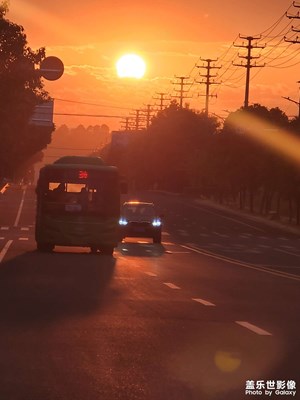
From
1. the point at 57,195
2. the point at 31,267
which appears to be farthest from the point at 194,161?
the point at 31,267

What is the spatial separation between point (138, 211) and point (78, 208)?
16521mm

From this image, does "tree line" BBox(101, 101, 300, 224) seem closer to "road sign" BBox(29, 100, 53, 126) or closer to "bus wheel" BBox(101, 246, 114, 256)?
"road sign" BBox(29, 100, 53, 126)

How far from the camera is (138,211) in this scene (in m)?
54.0

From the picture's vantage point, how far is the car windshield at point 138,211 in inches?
2114

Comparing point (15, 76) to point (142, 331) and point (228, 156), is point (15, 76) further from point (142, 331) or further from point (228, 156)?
point (228, 156)

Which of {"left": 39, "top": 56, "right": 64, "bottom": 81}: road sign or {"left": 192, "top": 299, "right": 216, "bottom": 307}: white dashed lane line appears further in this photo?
{"left": 39, "top": 56, "right": 64, "bottom": 81}: road sign

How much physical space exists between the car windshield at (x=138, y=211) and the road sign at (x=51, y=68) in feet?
22.7

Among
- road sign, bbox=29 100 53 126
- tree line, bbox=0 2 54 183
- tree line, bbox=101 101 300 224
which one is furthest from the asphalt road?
road sign, bbox=29 100 53 126

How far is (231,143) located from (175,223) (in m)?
37.9

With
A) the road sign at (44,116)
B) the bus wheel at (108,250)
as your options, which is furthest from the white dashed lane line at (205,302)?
the road sign at (44,116)

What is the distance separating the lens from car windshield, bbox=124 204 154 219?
53684 mm

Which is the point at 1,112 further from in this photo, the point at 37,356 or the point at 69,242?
the point at 37,356

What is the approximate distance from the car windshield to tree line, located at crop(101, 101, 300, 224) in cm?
3859

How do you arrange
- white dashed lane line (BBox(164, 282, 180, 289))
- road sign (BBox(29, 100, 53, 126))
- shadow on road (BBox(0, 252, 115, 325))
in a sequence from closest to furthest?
1. shadow on road (BBox(0, 252, 115, 325))
2. white dashed lane line (BBox(164, 282, 180, 289))
3. road sign (BBox(29, 100, 53, 126))
